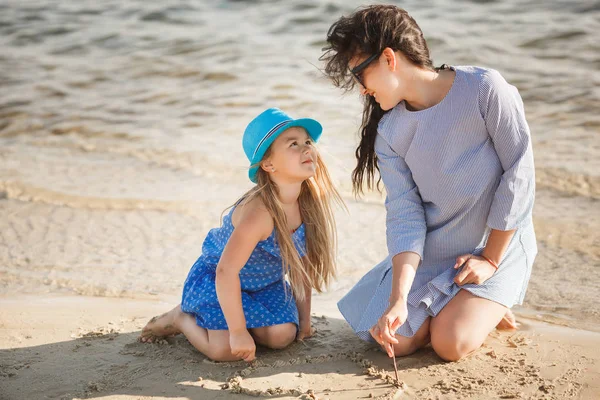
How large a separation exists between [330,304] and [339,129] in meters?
2.98

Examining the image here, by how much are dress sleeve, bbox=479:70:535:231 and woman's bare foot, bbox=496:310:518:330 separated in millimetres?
467

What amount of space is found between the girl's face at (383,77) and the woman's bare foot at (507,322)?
971 mm

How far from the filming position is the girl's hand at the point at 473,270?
2.68 meters

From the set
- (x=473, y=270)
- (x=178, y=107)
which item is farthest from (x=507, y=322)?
(x=178, y=107)

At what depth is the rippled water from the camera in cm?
426

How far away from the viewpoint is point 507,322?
290 centimetres

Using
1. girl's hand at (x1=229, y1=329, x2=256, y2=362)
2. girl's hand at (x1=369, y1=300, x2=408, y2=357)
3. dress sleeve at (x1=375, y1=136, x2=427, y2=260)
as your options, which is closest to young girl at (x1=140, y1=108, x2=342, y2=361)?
girl's hand at (x1=229, y1=329, x2=256, y2=362)

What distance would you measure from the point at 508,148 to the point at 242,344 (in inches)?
47.1

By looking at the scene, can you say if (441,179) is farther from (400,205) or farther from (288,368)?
(288,368)

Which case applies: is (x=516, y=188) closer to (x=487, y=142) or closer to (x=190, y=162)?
(x=487, y=142)

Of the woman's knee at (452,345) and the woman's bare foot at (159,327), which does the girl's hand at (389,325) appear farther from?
the woman's bare foot at (159,327)

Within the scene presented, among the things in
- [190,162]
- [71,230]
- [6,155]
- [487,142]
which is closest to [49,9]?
[6,155]

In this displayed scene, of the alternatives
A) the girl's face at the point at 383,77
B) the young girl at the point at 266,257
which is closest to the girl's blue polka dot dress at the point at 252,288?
the young girl at the point at 266,257

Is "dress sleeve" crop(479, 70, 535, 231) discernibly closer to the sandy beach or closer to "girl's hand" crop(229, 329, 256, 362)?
the sandy beach
